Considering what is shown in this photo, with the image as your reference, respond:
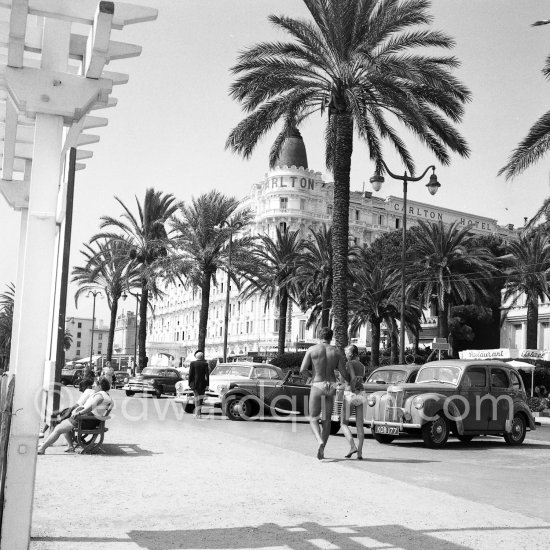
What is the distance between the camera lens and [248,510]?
23.5 ft

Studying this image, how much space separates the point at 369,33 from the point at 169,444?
1473cm

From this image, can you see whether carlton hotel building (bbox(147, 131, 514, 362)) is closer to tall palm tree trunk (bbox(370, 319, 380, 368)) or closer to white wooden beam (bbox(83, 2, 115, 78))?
tall palm tree trunk (bbox(370, 319, 380, 368))

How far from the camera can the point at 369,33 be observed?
75.7 feet

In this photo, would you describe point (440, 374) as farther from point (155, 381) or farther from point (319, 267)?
point (319, 267)

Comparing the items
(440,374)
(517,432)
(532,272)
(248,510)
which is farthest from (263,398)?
(532,272)

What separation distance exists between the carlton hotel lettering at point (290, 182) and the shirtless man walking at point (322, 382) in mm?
89304

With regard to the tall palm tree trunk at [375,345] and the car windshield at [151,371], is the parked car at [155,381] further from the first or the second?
the tall palm tree trunk at [375,345]

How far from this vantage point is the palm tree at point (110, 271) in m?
47.7

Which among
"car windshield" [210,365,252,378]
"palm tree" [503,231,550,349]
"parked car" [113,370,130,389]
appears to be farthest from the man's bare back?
"parked car" [113,370,130,389]

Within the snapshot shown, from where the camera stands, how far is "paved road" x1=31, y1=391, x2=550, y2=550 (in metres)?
6.04

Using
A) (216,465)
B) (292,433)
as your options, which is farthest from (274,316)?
(216,465)

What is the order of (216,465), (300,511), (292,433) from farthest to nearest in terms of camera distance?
(292,433) → (216,465) → (300,511)

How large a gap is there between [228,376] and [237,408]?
225 cm

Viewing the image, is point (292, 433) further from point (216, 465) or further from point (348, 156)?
point (348, 156)
